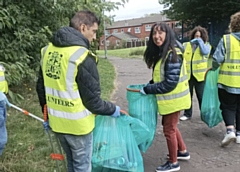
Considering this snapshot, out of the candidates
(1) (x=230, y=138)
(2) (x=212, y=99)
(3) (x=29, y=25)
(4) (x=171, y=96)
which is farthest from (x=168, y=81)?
(3) (x=29, y=25)

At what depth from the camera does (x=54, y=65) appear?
101 inches

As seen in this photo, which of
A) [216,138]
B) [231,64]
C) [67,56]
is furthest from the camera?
[216,138]

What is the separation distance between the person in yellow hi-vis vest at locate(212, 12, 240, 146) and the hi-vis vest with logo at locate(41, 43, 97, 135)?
2491mm

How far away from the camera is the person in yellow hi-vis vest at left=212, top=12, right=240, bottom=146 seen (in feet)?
14.5

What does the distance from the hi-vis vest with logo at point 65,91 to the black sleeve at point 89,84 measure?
0.11 feet

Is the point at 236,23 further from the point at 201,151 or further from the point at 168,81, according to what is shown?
the point at 201,151

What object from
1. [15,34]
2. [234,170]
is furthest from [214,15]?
[234,170]

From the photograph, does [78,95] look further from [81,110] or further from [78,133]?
[78,133]

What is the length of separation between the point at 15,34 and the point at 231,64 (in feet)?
12.3

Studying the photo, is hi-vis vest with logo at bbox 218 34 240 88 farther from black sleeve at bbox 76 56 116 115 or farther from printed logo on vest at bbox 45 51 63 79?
printed logo on vest at bbox 45 51 63 79

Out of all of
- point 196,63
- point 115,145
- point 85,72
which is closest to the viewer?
→ point 85,72

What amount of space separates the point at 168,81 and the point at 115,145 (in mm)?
923

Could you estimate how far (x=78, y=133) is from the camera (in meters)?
2.59

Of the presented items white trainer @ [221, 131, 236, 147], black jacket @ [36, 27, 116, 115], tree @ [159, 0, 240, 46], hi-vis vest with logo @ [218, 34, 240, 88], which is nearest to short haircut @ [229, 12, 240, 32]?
hi-vis vest with logo @ [218, 34, 240, 88]
